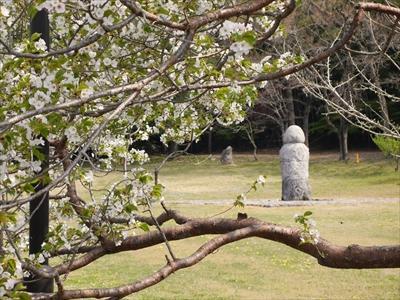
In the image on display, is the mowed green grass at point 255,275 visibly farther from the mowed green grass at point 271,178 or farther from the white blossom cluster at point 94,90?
the white blossom cluster at point 94,90

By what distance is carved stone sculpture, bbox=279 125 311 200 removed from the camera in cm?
1930

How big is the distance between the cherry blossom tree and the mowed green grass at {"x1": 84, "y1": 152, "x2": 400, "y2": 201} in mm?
12188

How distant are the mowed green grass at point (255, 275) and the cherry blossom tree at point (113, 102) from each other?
5005 millimetres

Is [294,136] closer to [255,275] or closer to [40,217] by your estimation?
[255,275]

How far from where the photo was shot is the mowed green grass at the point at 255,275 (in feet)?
29.1

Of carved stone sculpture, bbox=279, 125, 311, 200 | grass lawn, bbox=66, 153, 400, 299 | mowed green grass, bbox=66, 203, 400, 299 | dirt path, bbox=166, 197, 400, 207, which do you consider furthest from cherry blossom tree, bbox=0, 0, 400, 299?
carved stone sculpture, bbox=279, 125, 311, 200

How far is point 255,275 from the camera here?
33.0ft

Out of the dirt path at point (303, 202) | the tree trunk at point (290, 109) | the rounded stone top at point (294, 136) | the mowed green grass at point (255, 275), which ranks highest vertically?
the tree trunk at point (290, 109)

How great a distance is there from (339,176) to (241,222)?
966 inches

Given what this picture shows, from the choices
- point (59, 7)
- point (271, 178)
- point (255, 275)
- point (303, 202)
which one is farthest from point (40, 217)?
point (271, 178)

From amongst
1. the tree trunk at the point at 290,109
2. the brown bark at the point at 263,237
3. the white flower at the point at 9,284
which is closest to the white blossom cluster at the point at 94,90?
the white flower at the point at 9,284

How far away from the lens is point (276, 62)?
14.3 ft

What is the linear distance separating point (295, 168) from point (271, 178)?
8201mm

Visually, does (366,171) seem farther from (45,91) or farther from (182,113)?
(45,91)
